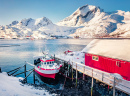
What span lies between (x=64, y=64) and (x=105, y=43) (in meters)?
10.9

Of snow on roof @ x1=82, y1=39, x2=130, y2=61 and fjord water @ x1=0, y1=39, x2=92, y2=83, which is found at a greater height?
snow on roof @ x1=82, y1=39, x2=130, y2=61

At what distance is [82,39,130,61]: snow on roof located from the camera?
1489cm

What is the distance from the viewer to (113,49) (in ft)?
55.0

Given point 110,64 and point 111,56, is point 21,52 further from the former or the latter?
point 111,56

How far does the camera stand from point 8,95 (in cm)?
946

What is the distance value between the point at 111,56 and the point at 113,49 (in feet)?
5.76

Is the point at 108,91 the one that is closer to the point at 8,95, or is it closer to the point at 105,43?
the point at 105,43

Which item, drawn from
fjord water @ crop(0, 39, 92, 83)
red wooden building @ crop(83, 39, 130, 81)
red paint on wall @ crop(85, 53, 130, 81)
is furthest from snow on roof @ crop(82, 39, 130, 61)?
fjord water @ crop(0, 39, 92, 83)

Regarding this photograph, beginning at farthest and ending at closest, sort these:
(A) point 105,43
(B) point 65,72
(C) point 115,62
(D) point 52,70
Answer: (B) point 65,72 < (D) point 52,70 < (A) point 105,43 < (C) point 115,62

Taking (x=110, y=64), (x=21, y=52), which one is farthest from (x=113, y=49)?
(x=21, y=52)

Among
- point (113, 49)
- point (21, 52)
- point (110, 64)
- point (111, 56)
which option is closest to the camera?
point (111, 56)

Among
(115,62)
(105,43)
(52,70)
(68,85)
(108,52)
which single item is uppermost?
(105,43)

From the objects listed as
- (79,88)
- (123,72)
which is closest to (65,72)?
(79,88)

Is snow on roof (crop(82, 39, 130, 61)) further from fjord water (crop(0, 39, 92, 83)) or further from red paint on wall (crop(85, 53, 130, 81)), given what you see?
fjord water (crop(0, 39, 92, 83))
